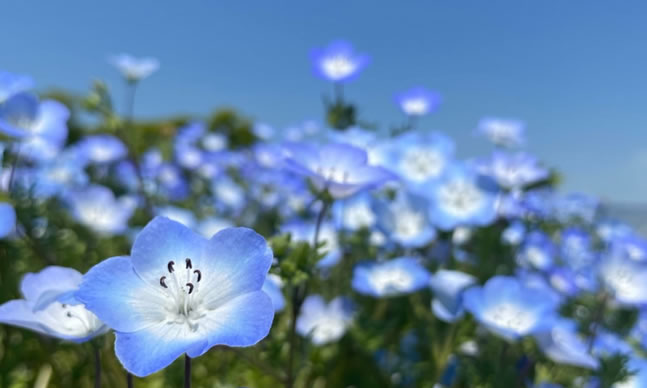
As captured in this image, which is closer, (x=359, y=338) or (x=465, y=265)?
(x=359, y=338)

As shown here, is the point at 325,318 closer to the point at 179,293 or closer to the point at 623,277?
the point at 623,277

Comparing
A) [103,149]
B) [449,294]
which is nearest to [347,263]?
[449,294]

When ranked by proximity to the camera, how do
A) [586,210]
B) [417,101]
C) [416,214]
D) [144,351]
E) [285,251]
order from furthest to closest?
[586,210] < [417,101] < [416,214] < [285,251] < [144,351]

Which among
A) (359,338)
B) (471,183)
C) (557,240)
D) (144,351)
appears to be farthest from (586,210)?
(144,351)

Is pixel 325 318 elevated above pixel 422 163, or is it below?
below

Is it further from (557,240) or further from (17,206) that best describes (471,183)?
(557,240)

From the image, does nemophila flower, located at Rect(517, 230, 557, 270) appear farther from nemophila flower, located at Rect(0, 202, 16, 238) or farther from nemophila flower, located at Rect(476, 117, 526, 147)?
nemophila flower, located at Rect(0, 202, 16, 238)
